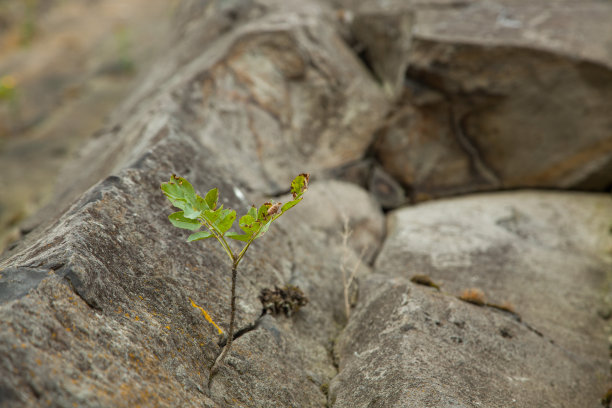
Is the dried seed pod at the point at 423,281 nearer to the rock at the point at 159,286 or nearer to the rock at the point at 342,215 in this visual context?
the rock at the point at 159,286

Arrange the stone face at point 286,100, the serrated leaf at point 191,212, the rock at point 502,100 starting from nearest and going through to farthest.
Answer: the serrated leaf at point 191,212 < the stone face at point 286,100 < the rock at point 502,100

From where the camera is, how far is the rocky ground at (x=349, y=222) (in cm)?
243

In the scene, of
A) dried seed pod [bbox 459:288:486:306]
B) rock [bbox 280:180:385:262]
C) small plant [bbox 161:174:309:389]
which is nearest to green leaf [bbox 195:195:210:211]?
small plant [bbox 161:174:309:389]

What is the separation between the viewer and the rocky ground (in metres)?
2.43

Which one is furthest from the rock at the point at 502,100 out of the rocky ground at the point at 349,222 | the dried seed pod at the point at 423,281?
the dried seed pod at the point at 423,281

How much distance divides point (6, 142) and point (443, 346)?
424 inches

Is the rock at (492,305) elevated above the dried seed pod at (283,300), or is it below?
below

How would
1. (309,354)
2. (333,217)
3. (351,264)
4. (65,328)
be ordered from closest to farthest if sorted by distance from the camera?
(65,328) < (309,354) < (351,264) < (333,217)

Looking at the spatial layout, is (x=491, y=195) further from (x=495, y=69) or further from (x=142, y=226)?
(x=142, y=226)

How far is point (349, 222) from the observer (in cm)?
515

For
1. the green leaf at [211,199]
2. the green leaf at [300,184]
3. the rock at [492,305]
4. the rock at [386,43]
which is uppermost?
the green leaf at [211,199]

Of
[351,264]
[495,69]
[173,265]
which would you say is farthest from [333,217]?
[495,69]

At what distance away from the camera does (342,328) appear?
3.78m

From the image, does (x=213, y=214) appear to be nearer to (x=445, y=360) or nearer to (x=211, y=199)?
(x=211, y=199)
